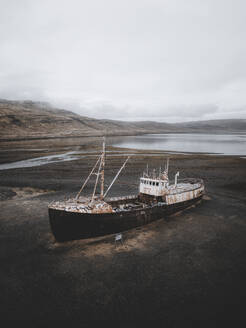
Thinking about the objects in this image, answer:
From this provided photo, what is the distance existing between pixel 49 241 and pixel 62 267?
13.6 feet

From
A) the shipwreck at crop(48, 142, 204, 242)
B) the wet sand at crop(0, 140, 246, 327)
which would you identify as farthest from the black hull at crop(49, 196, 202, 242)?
the wet sand at crop(0, 140, 246, 327)

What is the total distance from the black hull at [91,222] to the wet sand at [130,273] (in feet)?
2.35

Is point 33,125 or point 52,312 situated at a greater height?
point 33,125

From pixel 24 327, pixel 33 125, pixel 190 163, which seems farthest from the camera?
pixel 33 125

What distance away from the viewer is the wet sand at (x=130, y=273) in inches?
420

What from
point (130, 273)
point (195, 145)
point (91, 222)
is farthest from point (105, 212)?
point (195, 145)

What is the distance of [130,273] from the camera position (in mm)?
13711

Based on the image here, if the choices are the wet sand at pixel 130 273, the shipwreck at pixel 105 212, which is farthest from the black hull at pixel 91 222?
the wet sand at pixel 130 273

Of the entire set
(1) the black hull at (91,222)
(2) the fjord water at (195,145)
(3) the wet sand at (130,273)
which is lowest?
(3) the wet sand at (130,273)

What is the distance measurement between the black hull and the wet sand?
2.35 ft

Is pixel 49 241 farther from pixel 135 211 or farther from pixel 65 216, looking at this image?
pixel 135 211

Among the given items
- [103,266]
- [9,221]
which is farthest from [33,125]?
[103,266]

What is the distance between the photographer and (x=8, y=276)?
1347 cm

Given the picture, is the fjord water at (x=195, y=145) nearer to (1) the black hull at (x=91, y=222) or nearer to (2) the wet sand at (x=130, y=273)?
(2) the wet sand at (x=130, y=273)
